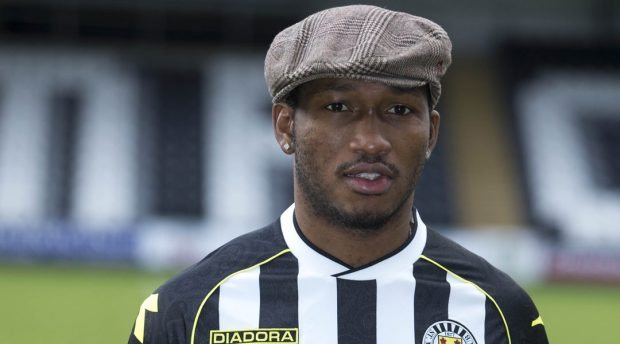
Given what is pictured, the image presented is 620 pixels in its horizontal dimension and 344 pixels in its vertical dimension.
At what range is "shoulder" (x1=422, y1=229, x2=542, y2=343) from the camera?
228 centimetres

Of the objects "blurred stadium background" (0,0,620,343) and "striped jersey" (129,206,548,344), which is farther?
"blurred stadium background" (0,0,620,343)

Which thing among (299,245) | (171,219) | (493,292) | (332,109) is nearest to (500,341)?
(493,292)

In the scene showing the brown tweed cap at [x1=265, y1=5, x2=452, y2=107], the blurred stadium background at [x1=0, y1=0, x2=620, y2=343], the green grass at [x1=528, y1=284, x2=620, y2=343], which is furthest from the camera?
the blurred stadium background at [x1=0, y1=0, x2=620, y2=343]

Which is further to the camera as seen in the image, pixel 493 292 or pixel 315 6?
pixel 315 6

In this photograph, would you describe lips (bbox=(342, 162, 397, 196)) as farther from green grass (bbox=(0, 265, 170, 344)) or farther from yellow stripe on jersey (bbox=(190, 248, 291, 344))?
green grass (bbox=(0, 265, 170, 344))

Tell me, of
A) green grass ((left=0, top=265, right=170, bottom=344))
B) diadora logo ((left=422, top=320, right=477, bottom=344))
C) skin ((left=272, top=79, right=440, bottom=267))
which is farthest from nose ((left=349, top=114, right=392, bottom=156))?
green grass ((left=0, top=265, right=170, bottom=344))

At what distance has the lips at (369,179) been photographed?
6.75 feet

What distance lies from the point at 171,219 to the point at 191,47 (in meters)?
3.26

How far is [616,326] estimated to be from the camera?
9.62 m

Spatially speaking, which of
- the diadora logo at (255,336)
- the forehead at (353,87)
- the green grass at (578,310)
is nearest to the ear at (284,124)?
the forehead at (353,87)

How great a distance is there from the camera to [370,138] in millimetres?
2055

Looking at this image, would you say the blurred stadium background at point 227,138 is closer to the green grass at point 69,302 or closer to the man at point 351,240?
the green grass at point 69,302

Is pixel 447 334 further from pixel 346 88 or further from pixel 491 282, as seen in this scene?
pixel 346 88

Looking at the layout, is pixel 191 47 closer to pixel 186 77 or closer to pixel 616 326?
pixel 186 77
